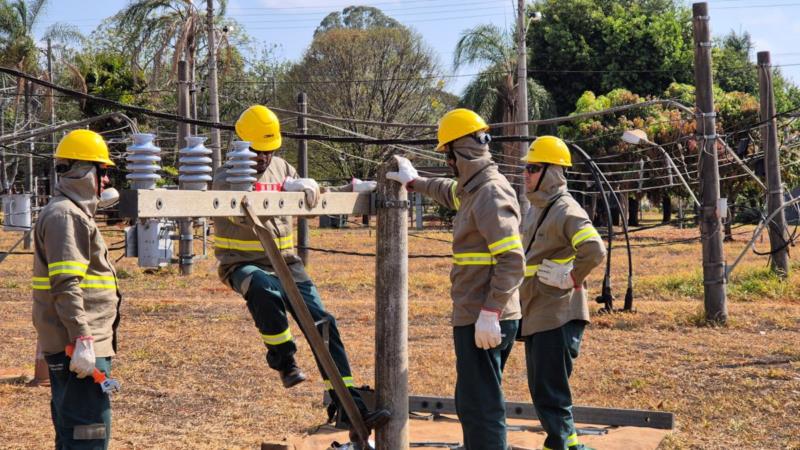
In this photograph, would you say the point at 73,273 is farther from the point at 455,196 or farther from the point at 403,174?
the point at 455,196

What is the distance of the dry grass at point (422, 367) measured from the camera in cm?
699

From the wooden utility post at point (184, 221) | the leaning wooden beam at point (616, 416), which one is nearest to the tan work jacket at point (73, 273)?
the leaning wooden beam at point (616, 416)

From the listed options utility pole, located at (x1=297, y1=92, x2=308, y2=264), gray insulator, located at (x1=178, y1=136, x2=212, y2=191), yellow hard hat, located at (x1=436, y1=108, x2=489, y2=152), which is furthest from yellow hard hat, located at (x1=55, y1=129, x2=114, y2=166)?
utility pole, located at (x1=297, y1=92, x2=308, y2=264)

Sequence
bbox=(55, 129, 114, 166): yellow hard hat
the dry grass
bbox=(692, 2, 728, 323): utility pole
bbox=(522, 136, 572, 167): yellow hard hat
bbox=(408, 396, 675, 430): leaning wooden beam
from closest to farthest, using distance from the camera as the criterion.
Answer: bbox=(55, 129, 114, 166): yellow hard hat < bbox=(522, 136, 572, 167): yellow hard hat < bbox=(408, 396, 675, 430): leaning wooden beam < the dry grass < bbox=(692, 2, 728, 323): utility pole

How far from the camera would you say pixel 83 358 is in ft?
15.3

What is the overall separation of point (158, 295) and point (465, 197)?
1161cm

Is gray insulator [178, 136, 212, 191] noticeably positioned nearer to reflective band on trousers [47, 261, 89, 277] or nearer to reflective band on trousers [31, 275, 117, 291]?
reflective band on trousers [47, 261, 89, 277]

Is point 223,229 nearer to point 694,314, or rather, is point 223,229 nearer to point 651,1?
point 694,314

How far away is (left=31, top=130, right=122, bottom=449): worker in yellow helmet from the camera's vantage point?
4.71 meters

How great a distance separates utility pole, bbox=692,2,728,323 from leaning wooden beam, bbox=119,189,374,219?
6.96 metres

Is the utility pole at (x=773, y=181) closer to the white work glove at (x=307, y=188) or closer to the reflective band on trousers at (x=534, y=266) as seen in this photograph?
the reflective band on trousers at (x=534, y=266)

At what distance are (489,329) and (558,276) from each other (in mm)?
956

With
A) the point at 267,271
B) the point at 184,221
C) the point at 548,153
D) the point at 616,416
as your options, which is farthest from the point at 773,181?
the point at 267,271

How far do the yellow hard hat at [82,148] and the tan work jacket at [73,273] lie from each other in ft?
0.21
